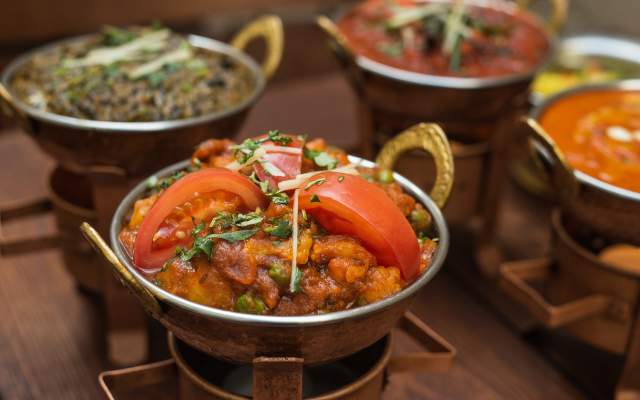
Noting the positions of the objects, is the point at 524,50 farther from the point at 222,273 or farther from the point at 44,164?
the point at 44,164

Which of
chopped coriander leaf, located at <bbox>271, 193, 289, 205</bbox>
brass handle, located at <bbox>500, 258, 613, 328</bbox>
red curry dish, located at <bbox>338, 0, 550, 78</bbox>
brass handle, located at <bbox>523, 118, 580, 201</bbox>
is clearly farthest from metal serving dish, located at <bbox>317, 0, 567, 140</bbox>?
chopped coriander leaf, located at <bbox>271, 193, 289, 205</bbox>

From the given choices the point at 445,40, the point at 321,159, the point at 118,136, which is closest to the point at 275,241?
the point at 321,159

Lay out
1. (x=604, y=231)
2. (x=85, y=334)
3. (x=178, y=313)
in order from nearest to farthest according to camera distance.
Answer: (x=178, y=313) < (x=604, y=231) < (x=85, y=334)

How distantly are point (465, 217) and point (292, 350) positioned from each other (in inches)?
53.6

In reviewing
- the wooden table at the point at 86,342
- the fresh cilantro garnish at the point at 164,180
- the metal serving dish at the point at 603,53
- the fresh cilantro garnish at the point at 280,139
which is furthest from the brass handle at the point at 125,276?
the metal serving dish at the point at 603,53

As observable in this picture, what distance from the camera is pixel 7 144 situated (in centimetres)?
303

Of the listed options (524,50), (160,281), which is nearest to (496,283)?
(524,50)

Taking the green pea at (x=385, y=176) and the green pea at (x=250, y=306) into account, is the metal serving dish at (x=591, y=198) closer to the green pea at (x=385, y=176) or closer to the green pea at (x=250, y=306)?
the green pea at (x=385, y=176)

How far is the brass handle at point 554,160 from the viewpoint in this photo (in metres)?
1.72

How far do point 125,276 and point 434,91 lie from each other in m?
1.25

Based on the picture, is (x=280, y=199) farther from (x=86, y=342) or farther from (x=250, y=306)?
(x=86, y=342)

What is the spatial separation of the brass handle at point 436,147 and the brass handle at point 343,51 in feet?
2.13

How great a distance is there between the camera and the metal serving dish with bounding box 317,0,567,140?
83.8 inches

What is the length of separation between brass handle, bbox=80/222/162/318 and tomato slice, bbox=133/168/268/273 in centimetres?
7
